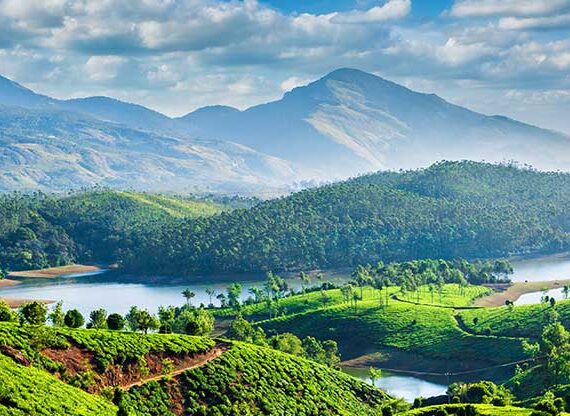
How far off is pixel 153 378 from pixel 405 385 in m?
63.6

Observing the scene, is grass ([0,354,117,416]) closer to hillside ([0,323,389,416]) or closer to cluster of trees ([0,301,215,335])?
hillside ([0,323,389,416])

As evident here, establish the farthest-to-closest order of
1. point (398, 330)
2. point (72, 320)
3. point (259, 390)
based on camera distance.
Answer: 1. point (398, 330)
2. point (72, 320)
3. point (259, 390)

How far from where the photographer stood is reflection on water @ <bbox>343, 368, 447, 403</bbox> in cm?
13688

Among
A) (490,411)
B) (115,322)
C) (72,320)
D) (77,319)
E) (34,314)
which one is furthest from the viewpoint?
(115,322)

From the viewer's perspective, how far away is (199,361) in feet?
326

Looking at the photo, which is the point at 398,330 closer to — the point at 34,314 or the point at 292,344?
the point at 292,344

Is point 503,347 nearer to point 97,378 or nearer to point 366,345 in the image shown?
point 366,345

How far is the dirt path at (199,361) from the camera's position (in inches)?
3561

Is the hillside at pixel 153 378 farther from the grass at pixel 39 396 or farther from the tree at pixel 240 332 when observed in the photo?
the tree at pixel 240 332

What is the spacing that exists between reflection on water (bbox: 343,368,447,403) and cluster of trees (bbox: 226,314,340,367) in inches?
224

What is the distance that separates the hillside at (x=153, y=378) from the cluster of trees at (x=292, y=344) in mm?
24070

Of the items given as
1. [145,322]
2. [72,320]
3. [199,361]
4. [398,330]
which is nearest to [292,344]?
[398,330]

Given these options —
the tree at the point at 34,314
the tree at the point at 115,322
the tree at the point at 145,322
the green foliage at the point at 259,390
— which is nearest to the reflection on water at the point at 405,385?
the green foliage at the point at 259,390

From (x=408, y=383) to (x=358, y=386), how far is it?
101 ft
